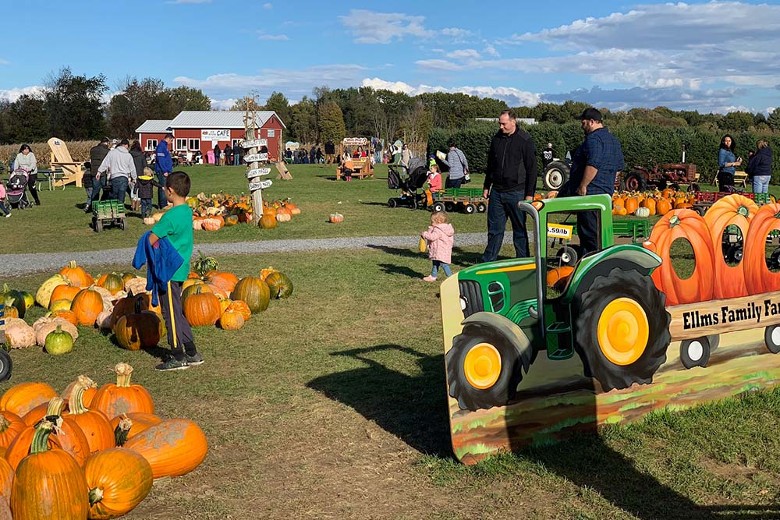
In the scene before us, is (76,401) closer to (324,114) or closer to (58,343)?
(58,343)

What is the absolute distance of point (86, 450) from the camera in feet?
15.7

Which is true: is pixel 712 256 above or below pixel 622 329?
above

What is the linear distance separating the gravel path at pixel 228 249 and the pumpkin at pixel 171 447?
361 inches

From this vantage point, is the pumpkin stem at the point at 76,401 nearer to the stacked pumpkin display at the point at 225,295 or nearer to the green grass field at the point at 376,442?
the green grass field at the point at 376,442

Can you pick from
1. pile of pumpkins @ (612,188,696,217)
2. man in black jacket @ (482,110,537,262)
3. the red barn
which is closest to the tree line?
the red barn

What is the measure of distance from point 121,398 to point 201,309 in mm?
3576

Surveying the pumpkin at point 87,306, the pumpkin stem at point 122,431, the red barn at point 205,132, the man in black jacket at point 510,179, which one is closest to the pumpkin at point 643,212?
the man in black jacket at point 510,179

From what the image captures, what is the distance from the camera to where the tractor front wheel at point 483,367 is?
16.5ft

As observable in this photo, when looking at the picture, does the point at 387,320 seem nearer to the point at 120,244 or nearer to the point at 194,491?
the point at 194,491

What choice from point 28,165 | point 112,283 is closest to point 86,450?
point 112,283

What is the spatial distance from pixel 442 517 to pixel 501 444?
86cm

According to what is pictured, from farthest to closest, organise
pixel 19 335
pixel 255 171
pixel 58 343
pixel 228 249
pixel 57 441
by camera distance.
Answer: pixel 255 171
pixel 228 249
pixel 19 335
pixel 58 343
pixel 57 441

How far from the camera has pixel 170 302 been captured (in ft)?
24.6

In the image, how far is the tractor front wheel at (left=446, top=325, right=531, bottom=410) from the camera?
5.02m
